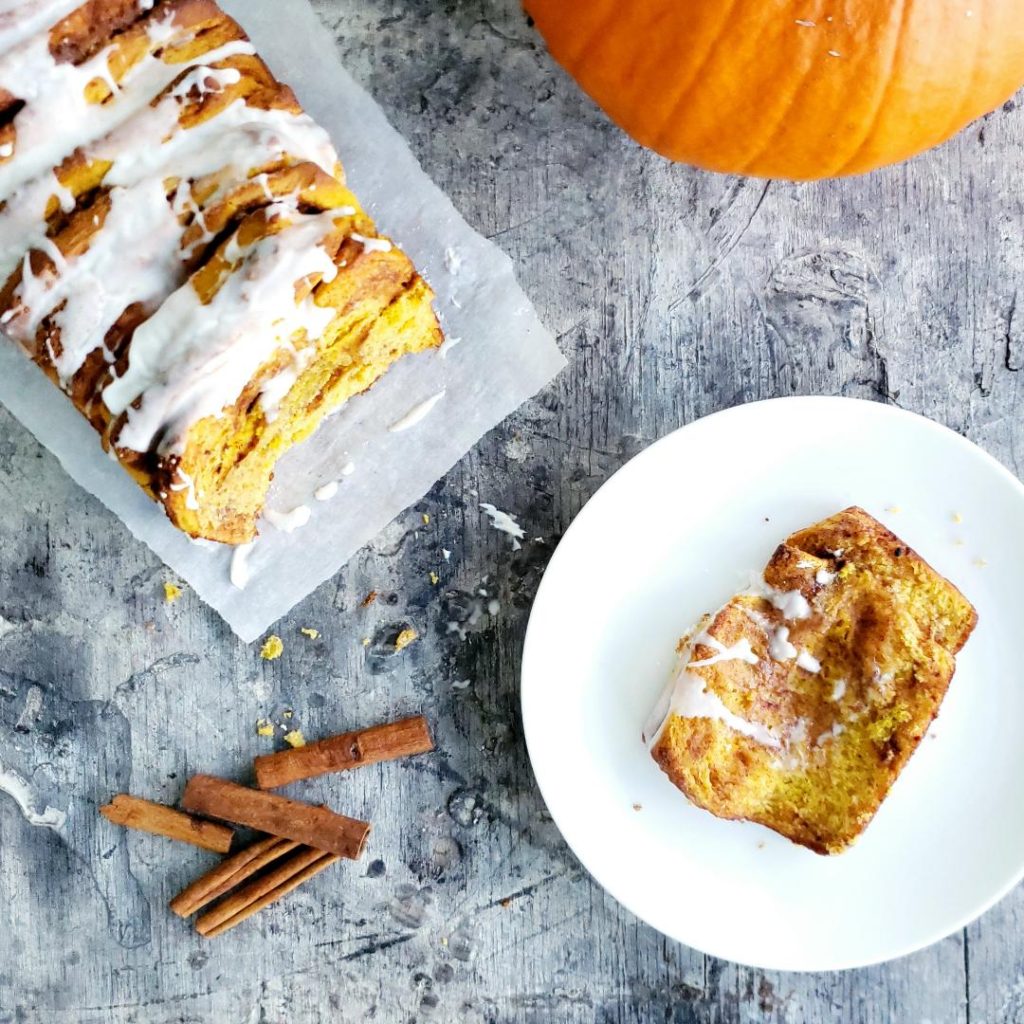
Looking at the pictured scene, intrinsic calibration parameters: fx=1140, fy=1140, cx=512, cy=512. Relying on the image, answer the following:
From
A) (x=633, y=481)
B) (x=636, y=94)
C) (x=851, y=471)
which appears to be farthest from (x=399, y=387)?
(x=851, y=471)

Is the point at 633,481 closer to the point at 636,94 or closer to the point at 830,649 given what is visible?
the point at 830,649

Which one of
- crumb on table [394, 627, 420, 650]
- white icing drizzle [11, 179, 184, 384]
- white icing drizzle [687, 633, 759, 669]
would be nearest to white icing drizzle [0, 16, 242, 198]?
white icing drizzle [11, 179, 184, 384]

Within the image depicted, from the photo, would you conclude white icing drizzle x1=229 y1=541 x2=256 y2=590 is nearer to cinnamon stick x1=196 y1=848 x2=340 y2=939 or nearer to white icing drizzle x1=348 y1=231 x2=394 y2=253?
cinnamon stick x1=196 y1=848 x2=340 y2=939

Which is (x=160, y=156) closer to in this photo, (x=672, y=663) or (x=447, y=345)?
(x=447, y=345)

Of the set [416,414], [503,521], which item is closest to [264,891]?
[503,521]

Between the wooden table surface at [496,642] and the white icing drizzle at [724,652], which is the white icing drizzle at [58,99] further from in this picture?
the white icing drizzle at [724,652]

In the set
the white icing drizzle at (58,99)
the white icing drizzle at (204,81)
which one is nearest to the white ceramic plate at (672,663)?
the white icing drizzle at (204,81)
